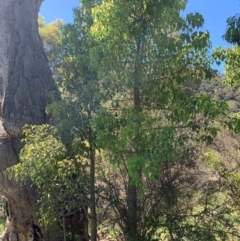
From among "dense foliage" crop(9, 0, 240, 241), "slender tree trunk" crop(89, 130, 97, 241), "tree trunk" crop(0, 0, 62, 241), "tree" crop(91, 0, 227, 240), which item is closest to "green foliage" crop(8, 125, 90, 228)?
"dense foliage" crop(9, 0, 240, 241)

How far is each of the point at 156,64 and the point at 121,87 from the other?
82 centimetres

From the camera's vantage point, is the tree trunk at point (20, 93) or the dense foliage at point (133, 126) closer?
the dense foliage at point (133, 126)

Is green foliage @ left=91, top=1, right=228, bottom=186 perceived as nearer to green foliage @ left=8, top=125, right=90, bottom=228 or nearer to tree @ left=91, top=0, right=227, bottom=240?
tree @ left=91, top=0, right=227, bottom=240

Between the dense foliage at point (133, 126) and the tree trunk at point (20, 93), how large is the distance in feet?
3.97

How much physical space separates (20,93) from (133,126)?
3901 mm

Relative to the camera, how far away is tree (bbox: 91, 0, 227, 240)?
4.59 metres

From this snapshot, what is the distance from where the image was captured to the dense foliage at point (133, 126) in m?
4.70

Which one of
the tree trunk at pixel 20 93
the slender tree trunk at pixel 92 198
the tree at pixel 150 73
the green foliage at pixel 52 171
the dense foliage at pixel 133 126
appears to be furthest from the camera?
the tree trunk at pixel 20 93

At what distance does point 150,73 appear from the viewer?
5051mm

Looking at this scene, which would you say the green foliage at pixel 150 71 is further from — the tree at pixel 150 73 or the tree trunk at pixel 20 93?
the tree trunk at pixel 20 93

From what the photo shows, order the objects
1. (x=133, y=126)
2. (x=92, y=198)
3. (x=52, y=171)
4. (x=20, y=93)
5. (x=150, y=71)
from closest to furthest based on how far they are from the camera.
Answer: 1. (x=133, y=126)
2. (x=150, y=71)
3. (x=52, y=171)
4. (x=92, y=198)
5. (x=20, y=93)

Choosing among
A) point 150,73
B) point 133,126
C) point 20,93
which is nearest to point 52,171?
point 133,126

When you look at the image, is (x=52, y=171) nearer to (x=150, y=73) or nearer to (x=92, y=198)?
(x=92, y=198)

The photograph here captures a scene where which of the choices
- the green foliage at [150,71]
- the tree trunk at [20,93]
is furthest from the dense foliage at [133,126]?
the tree trunk at [20,93]
